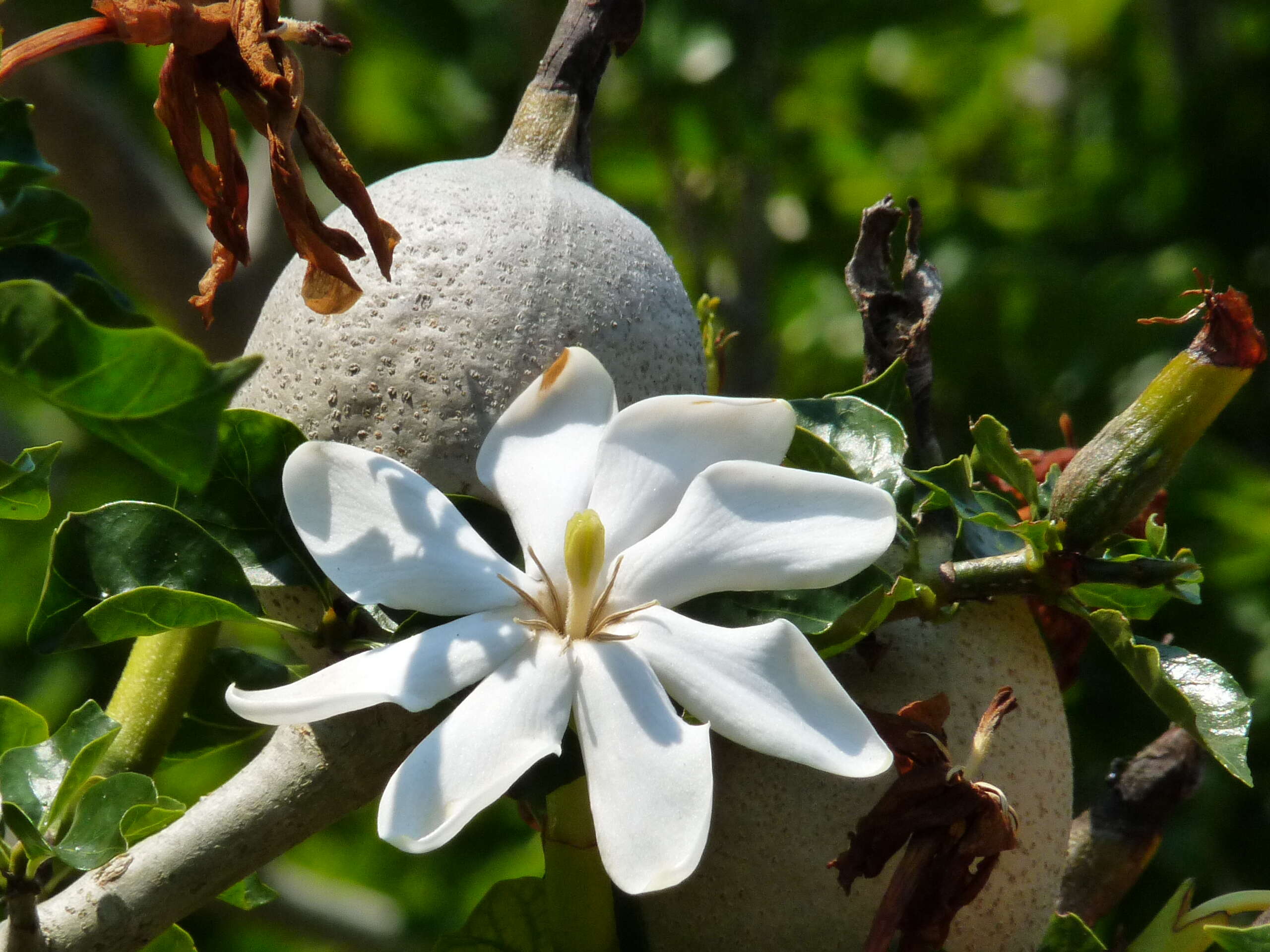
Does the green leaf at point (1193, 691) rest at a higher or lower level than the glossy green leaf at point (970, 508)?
lower

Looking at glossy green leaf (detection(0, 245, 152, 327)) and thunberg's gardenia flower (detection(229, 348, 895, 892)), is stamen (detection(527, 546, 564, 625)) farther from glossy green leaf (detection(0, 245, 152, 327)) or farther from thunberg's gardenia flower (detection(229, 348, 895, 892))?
glossy green leaf (detection(0, 245, 152, 327))

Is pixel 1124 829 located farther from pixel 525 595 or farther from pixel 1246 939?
pixel 525 595

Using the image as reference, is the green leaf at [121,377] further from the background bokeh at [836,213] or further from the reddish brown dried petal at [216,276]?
the background bokeh at [836,213]

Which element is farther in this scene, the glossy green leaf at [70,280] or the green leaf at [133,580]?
the glossy green leaf at [70,280]

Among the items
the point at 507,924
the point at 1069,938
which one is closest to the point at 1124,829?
the point at 1069,938

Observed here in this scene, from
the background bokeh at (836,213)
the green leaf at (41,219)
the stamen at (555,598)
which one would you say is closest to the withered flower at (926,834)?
the stamen at (555,598)

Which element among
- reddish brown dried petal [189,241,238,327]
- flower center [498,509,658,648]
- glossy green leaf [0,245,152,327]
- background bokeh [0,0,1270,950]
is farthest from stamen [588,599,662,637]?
background bokeh [0,0,1270,950]
